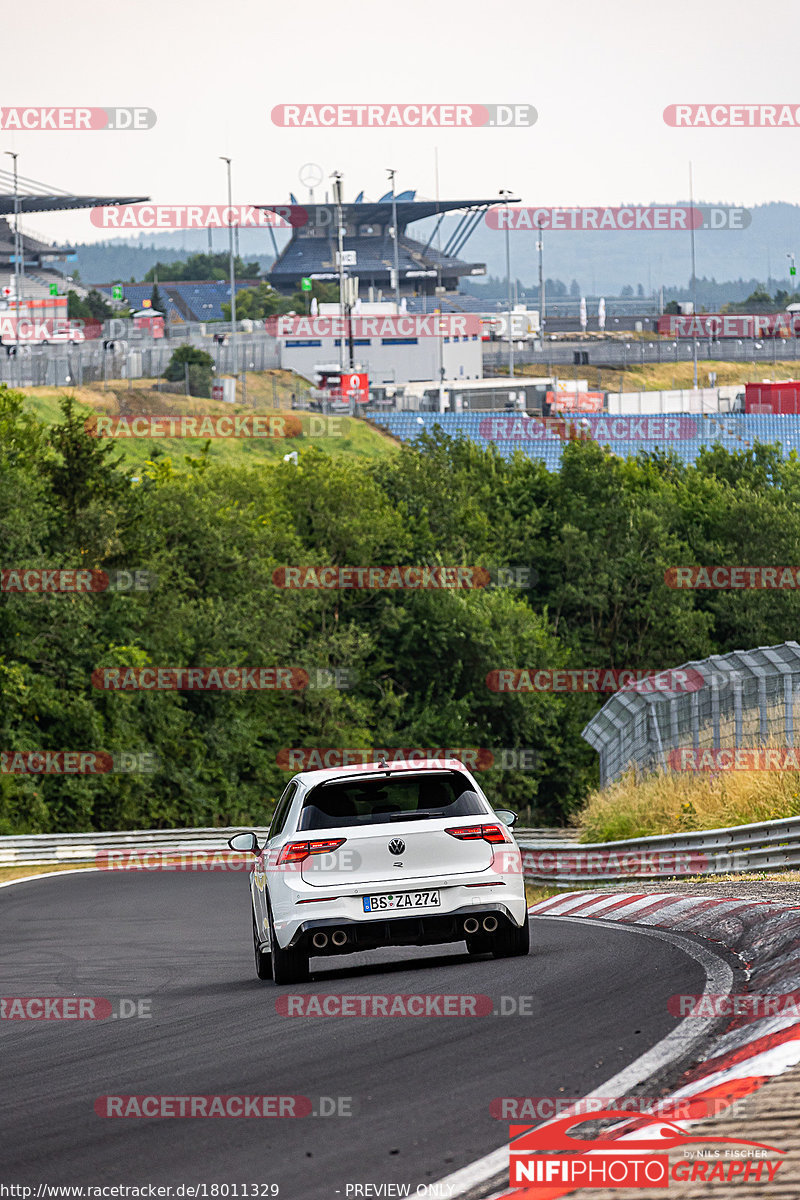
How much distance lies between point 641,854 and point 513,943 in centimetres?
970

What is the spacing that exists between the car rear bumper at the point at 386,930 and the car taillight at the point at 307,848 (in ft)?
1.31

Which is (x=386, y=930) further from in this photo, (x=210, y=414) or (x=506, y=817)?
(x=210, y=414)

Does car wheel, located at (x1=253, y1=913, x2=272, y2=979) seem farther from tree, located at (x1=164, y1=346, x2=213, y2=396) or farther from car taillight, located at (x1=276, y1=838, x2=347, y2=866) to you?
tree, located at (x1=164, y1=346, x2=213, y2=396)

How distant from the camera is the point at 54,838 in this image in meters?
35.5

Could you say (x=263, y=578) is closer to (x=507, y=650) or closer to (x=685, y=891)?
(x=507, y=650)

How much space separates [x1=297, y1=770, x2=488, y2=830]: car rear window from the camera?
10.0m

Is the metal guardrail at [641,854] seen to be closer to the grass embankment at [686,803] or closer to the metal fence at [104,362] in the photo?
the grass embankment at [686,803]

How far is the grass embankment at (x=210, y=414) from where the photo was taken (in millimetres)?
83500

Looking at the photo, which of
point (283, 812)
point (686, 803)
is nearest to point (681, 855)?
point (686, 803)

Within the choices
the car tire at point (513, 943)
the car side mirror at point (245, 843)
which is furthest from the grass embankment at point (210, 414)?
the car tire at point (513, 943)

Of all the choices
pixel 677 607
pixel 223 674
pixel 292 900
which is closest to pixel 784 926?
pixel 292 900

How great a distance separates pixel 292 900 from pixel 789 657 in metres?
12.1

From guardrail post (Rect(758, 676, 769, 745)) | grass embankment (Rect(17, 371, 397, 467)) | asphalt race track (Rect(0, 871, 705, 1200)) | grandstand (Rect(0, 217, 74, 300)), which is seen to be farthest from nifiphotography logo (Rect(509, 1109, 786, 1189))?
grandstand (Rect(0, 217, 74, 300))

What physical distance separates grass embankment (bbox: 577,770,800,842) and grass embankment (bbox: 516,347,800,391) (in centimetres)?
11932
